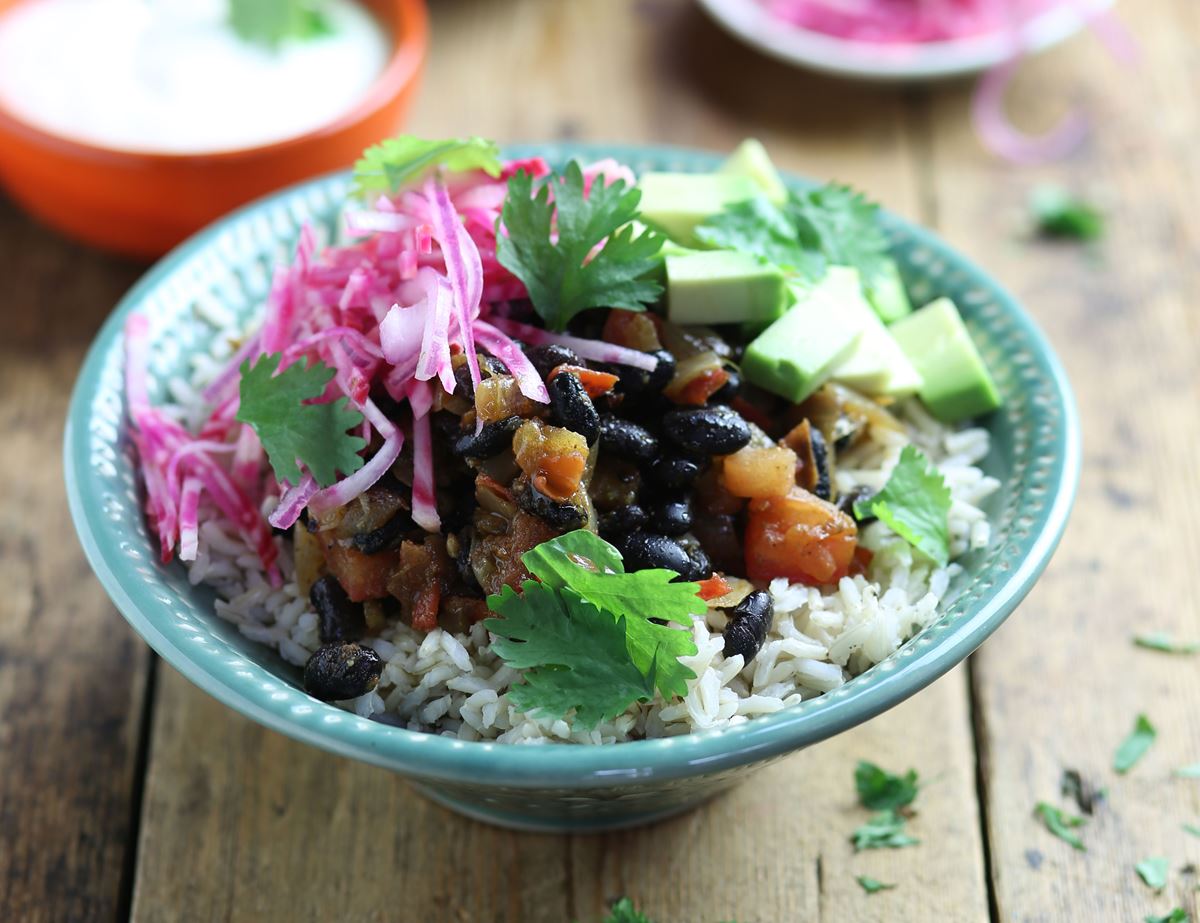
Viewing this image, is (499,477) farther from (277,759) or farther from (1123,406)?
(1123,406)

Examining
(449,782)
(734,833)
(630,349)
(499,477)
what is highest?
(630,349)

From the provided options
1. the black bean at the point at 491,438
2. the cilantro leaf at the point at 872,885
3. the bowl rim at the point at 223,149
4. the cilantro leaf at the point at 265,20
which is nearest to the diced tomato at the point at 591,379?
the black bean at the point at 491,438

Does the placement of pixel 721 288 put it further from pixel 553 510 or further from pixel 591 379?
pixel 553 510

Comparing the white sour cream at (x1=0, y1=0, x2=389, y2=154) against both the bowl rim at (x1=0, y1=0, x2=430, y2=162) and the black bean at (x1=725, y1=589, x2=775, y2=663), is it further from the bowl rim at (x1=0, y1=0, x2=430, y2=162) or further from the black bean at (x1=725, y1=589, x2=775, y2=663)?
the black bean at (x1=725, y1=589, x2=775, y2=663)

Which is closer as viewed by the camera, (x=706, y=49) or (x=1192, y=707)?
(x=1192, y=707)

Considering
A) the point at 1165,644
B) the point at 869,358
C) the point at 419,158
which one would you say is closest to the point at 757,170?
the point at 869,358

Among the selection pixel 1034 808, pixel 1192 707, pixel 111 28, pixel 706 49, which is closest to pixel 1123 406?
pixel 1192 707

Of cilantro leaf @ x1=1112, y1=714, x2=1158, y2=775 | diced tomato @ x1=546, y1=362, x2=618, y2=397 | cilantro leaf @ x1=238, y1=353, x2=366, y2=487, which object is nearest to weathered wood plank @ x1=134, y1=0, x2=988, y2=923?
cilantro leaf @ x1=1112, y1=714, x2=1158, y2=775

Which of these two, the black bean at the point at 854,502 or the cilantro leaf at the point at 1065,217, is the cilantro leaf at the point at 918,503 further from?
the cilantro leaf at the point at 1065,217
